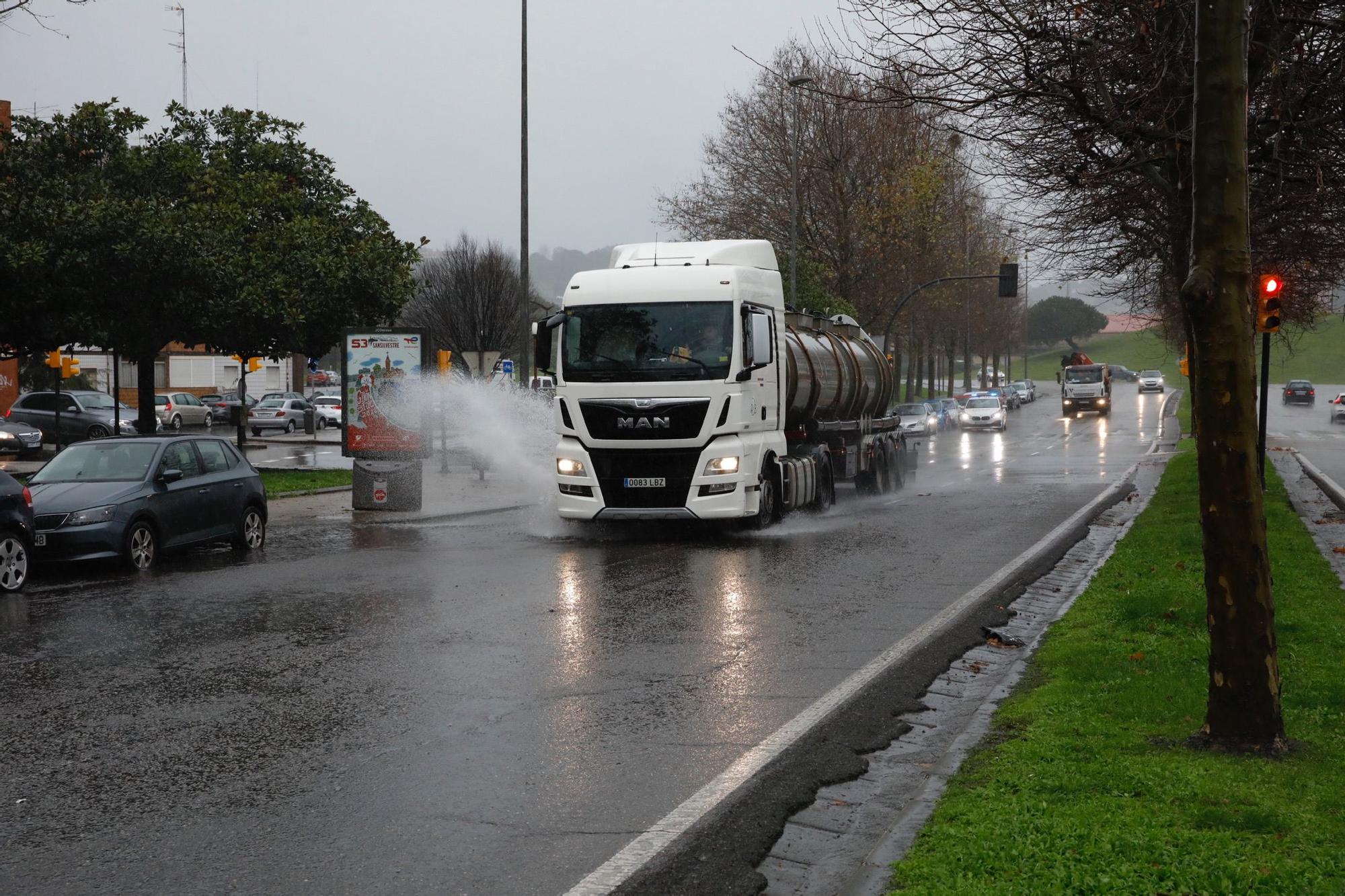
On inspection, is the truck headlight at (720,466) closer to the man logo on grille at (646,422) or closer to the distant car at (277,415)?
the man logo on grille at (646,422)

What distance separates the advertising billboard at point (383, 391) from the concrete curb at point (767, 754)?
11.5 m

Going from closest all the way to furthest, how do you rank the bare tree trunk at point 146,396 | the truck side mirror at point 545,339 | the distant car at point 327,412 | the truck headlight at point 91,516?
1. the truck headlight at point 91,516
2. the truck side mirror at point 545,339
3. the bare tree trunk at point 146,396
4. the distant car at point 327,412

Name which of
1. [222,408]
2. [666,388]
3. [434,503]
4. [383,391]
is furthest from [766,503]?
[222,408]

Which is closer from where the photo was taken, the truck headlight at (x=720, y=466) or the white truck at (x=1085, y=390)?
the truck headlight at (x=720, y=466)

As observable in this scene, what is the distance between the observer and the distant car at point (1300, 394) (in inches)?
3430

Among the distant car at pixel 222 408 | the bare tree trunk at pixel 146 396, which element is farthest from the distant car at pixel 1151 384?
the bare tree trunk at pixel 146 396

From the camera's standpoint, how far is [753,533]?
1755 centimetres

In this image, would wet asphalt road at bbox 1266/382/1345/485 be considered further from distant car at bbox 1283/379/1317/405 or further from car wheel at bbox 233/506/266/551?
car wheel at bbox 233/506/266/551

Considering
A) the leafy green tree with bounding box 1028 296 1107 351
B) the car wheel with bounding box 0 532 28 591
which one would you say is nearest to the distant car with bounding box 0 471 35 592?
the car wheel with bounding box 0 532 28 591

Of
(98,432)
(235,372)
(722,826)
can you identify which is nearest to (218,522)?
(722,826)

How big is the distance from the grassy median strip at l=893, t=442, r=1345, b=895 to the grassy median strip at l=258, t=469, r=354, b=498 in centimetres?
1901

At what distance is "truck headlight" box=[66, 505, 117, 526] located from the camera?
13.7 metres

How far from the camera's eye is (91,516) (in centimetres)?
1378

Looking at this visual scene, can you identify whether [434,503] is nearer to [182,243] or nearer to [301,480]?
[301,480]
